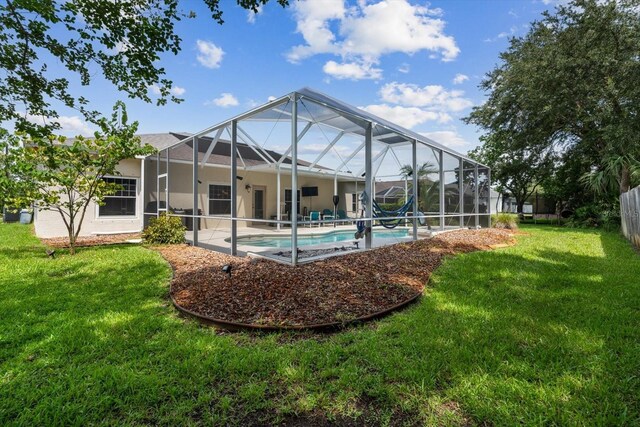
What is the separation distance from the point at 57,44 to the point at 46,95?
754 millimetres

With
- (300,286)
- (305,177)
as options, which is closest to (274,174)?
(305,177)

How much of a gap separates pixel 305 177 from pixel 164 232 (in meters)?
9.14

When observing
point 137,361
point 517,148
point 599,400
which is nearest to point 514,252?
point 599,400

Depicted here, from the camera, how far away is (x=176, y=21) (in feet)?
12.7

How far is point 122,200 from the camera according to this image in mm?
11031

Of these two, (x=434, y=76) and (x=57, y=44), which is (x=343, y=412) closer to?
(x=57, y=44)

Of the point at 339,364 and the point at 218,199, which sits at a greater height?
the point at 218,199

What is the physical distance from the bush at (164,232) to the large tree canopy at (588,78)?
14815mm

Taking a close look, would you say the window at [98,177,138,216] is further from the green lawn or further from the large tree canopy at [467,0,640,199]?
the large tree canopy at [467,0,640,199]

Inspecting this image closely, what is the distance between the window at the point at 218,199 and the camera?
43.4 ft

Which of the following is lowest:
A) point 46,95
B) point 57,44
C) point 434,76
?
point 46,95

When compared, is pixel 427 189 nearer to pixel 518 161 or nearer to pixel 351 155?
pixel 351 155

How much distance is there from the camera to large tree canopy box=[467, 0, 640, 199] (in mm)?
11719

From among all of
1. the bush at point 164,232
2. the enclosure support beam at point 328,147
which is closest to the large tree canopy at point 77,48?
the bush at point 164,232
